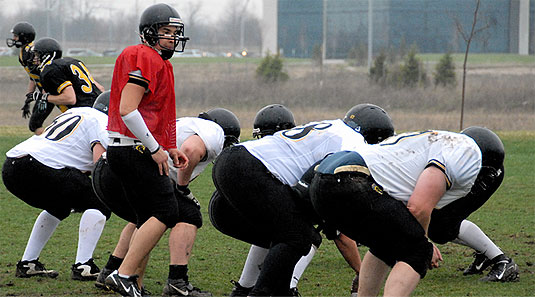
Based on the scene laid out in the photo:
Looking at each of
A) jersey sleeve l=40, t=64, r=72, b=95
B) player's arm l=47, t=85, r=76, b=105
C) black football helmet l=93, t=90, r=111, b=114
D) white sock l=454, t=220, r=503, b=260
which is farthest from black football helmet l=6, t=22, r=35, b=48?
white sock l=454, t=220, r=503, b=260

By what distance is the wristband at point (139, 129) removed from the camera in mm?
4582

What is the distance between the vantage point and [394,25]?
4969 cm

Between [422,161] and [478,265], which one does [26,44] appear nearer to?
[478,265]

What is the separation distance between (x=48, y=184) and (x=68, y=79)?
2625mm

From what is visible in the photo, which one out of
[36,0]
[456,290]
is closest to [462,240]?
[456,290]

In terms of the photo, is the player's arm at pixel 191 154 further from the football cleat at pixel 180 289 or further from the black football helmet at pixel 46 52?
the black football helmet at pixel 46 52

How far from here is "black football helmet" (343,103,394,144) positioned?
5.26 meters

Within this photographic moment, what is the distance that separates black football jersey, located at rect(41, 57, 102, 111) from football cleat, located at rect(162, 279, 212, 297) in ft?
11.3

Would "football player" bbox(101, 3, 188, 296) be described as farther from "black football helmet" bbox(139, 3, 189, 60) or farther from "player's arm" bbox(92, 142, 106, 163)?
"player's arm" bbox(92, 142, 106, 163)

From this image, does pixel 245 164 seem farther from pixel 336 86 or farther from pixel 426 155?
pixel 336 86

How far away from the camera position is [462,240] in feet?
19.4

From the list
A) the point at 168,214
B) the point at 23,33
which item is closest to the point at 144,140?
the point at 168,214

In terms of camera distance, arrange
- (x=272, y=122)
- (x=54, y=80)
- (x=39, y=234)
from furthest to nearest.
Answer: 1. (x=54, y=80)
2. (x=39, y=234)
3. (x=272, y=122)

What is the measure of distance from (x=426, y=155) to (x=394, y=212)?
0.39m
